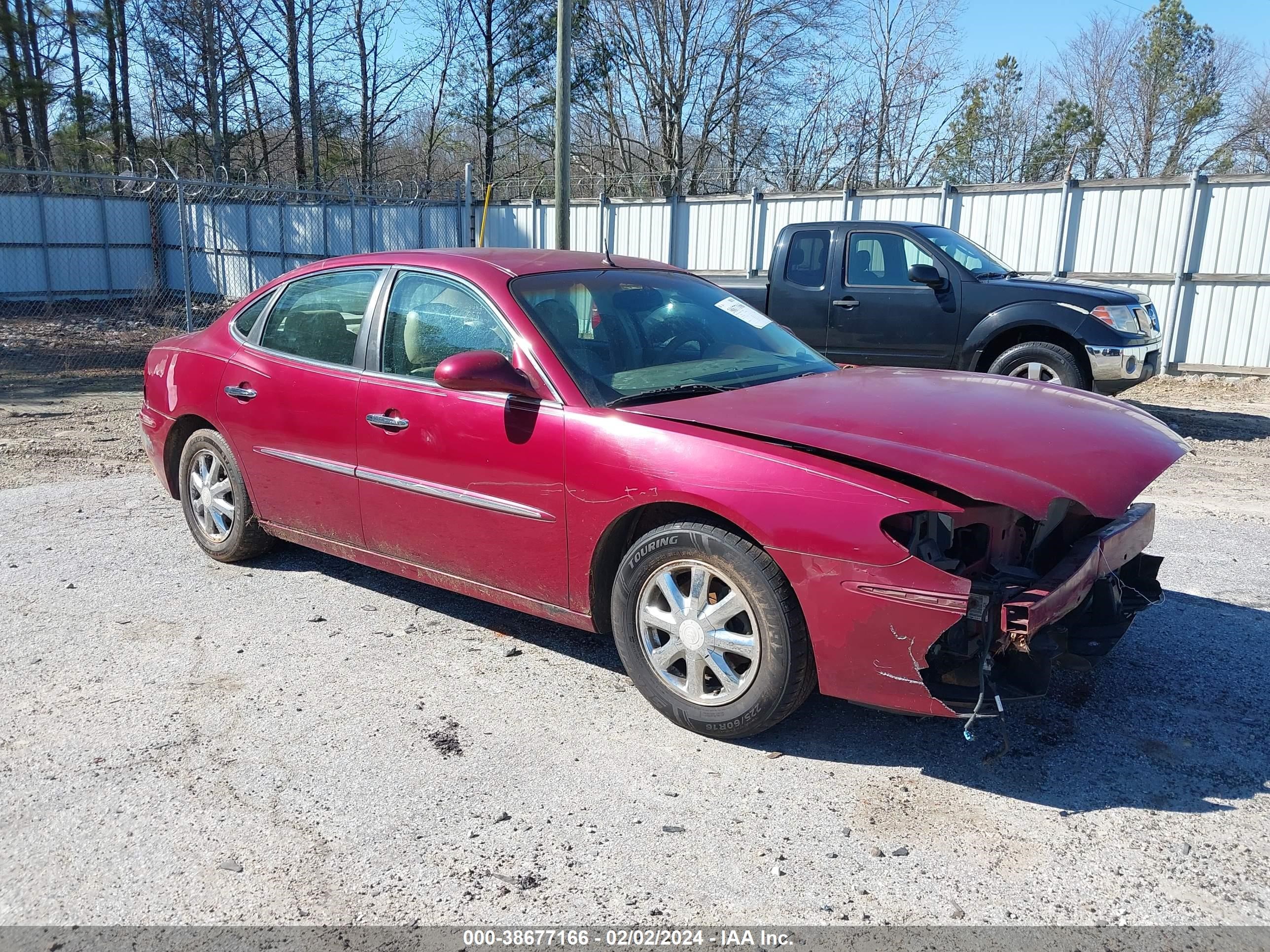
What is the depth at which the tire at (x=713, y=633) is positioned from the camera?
3166mm

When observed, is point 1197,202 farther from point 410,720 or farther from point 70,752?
point 70,752

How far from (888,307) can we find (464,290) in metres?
6.36

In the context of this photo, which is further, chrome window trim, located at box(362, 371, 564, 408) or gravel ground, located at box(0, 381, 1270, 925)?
chrome window trim, located at box(362, 371, 564, 408)

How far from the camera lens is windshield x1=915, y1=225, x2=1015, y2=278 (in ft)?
31.1

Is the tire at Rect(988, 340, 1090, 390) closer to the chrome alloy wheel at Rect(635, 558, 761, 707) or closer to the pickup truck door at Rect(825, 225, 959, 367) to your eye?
the pickup truck door at Rect(825, 225, 959, 367)

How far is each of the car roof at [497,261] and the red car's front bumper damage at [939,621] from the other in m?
1.91

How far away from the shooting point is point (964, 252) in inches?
381

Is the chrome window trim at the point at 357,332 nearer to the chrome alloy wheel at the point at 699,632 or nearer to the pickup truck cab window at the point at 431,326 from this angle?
the pickup truck cab window at the point at 431,326

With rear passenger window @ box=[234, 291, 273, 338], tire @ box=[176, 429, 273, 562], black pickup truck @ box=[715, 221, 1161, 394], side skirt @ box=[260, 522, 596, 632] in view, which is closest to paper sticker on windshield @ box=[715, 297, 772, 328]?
side skirt @ box=[260, 522, 596, 632]

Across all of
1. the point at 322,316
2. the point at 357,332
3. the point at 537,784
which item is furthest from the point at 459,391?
the point at 537,784

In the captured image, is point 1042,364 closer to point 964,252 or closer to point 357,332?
point 964,252

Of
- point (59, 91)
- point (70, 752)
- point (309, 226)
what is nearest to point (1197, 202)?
point (70, 752)

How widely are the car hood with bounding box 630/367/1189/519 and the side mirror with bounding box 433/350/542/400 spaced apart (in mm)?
486

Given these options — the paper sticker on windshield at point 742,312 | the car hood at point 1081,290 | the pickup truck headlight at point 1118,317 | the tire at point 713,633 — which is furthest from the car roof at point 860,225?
the tire at point 713,633
